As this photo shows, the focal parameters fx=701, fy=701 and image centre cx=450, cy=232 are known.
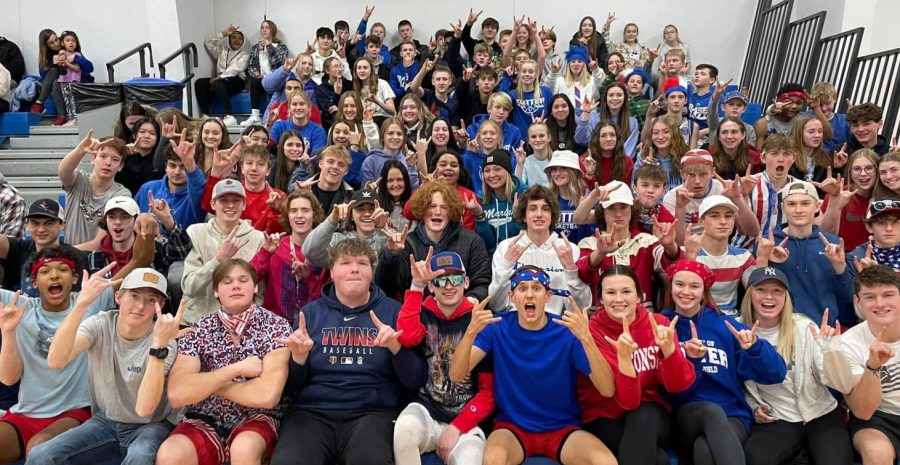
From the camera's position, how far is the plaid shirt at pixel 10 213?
209 inches

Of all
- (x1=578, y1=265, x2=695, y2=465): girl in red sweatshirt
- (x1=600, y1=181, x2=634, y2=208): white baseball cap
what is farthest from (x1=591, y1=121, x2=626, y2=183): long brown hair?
(x1=578, y1=265, x2=695, y2=465): girl in red sweatshirt

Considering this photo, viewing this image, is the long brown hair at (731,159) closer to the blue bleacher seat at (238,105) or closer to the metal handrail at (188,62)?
the blue bleacher seat at (238,105)

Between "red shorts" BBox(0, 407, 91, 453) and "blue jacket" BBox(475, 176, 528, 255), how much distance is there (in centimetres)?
288

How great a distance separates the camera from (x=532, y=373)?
3.58 meters

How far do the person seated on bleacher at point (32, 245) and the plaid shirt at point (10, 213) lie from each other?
0.44m

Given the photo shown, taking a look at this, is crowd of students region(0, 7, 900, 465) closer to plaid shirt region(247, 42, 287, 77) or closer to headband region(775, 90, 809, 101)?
headband region(775, 90, 809, 101)

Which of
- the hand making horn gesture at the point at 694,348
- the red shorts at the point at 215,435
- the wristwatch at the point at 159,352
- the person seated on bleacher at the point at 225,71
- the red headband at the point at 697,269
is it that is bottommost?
the red shorts at the point at 215,435

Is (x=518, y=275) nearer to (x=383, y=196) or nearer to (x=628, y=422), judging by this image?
(x=628, y=422)

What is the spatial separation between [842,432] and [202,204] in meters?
4.35

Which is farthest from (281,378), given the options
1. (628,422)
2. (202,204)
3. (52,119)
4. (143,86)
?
(52,119)

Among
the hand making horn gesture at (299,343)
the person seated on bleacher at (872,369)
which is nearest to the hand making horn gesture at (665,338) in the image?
the person seated on bleacher at (872,369)

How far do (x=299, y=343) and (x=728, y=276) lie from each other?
8.41 ft

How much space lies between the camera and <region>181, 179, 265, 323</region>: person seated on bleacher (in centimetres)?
430

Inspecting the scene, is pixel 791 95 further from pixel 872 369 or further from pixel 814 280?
pixel 872 369
